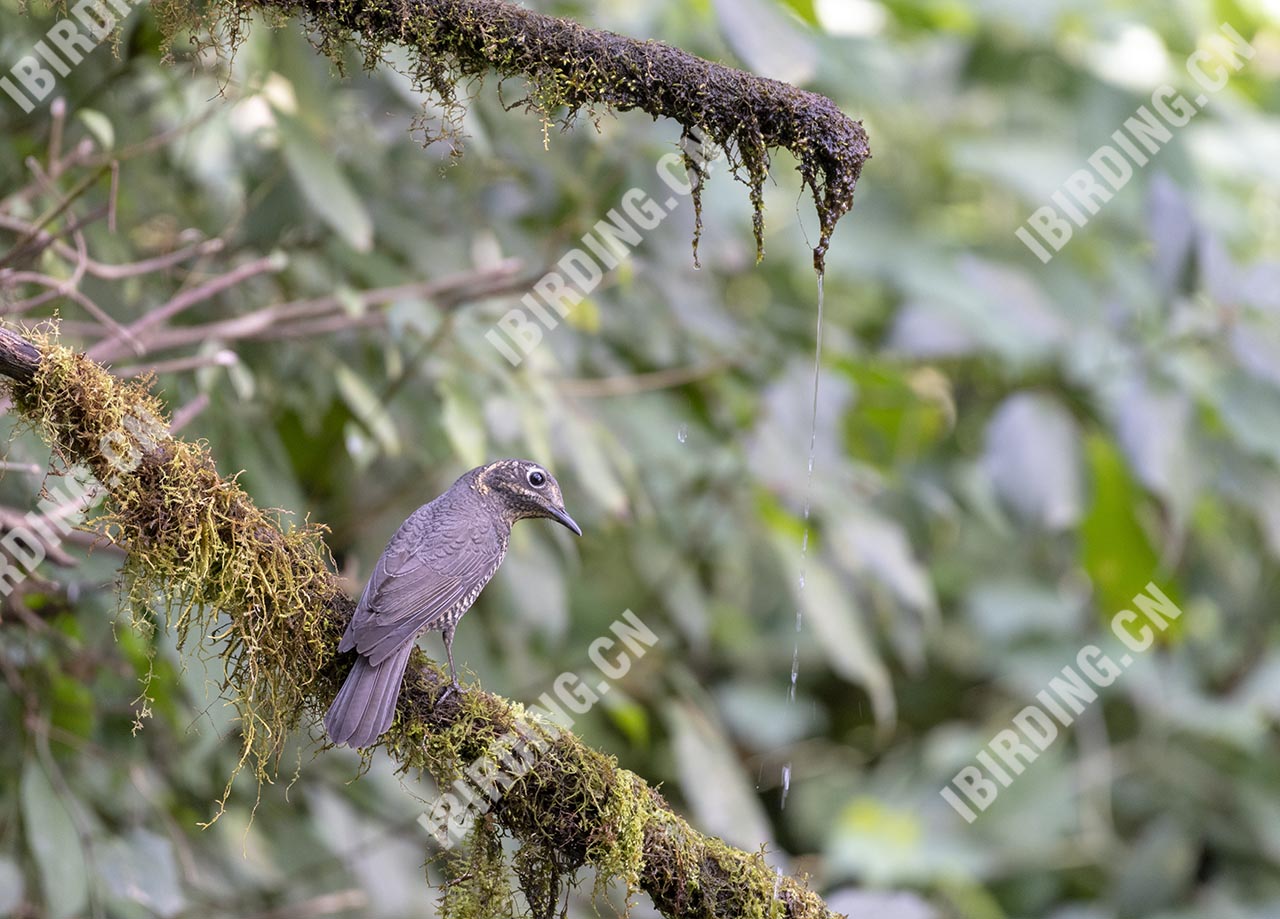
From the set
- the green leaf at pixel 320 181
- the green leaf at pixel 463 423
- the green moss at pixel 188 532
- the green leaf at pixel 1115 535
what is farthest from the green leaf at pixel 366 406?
the green leaf at pixel 1115 535

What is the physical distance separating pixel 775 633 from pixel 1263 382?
2496 mm

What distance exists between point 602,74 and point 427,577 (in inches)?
34.2

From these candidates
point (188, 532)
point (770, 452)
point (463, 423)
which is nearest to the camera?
point (188, 532)

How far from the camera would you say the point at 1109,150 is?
18.2 ft

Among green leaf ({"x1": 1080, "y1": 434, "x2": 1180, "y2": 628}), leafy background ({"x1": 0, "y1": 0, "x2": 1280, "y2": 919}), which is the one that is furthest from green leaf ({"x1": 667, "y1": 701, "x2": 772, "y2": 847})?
green leaf ({"x1": 1080, "y1": 434, "x2": 1180, "y2": 628})

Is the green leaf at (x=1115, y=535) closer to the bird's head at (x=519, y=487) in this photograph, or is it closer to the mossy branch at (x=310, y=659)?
the bird's head at (x=519, y=487)

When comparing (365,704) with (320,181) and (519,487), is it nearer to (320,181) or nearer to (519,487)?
(519,487)

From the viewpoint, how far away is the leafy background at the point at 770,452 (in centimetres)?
330

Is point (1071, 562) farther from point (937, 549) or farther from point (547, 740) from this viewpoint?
point (547, 740)

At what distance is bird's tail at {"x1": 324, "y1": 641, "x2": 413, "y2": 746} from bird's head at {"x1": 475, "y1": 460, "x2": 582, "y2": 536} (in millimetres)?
489

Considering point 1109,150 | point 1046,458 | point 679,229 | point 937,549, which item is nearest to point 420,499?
point 679,229

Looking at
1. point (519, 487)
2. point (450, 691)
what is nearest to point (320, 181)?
point (519, 487)

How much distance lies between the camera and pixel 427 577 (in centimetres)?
219

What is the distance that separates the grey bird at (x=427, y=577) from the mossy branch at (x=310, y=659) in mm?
100
